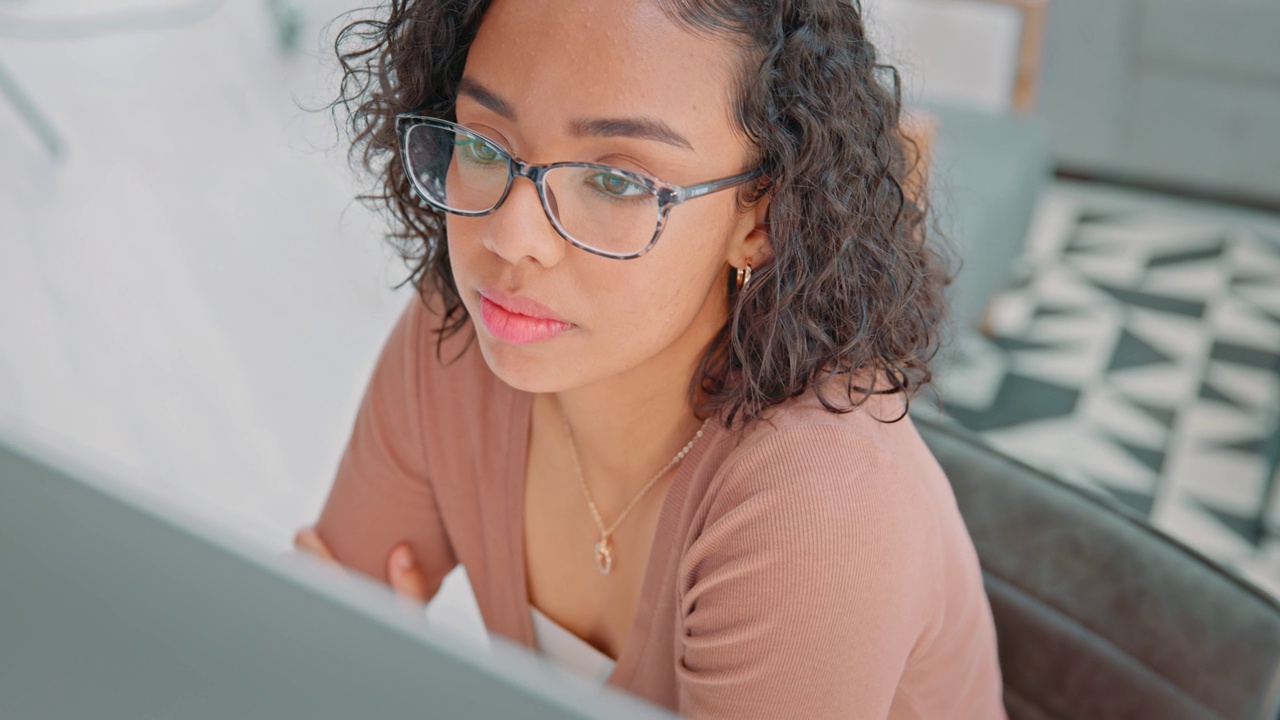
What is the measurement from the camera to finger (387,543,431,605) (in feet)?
4.32

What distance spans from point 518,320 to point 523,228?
0.08 metres

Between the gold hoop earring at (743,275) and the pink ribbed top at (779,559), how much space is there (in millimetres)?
116

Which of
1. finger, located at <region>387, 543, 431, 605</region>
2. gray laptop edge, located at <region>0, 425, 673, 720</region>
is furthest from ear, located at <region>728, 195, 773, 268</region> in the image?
gray laptop edge, located at <region>0, 425, 673, 720</region>

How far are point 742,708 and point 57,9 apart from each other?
4.50 meters

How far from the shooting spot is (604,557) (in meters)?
1.22

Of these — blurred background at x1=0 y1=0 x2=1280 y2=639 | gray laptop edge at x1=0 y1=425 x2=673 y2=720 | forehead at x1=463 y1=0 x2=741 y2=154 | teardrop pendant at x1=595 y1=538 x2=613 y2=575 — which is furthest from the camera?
blurred background at x1=0 y1=0 x2=1280 y2=639

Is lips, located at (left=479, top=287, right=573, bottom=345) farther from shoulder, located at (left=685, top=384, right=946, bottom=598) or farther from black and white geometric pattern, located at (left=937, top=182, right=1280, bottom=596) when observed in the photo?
black and white geometric pattern, located at (left=937, top=182, right=1280, bottom=596)

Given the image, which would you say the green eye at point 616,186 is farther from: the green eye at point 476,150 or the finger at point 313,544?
the finger at point 313,544

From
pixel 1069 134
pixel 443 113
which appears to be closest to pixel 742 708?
pixel 443 113

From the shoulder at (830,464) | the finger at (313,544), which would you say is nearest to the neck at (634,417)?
the shoulder at (830,464)

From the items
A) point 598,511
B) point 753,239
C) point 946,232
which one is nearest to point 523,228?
point 753,239

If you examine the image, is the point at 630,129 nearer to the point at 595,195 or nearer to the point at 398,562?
the point at 595,195

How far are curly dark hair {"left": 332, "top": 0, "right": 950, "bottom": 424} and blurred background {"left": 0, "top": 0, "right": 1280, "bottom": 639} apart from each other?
94 cm

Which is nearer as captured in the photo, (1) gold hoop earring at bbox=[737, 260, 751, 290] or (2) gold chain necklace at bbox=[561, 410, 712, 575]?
(1) gold hoop earring at bbox=[737, 260, 751, 290]
